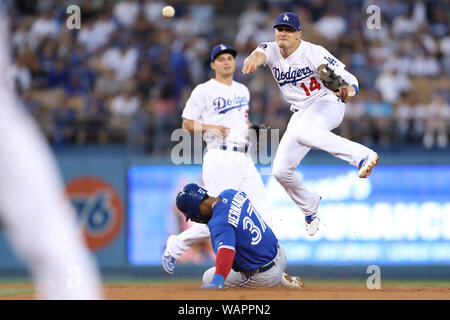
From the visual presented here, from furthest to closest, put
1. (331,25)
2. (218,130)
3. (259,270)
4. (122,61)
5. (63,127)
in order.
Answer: (331,25) → (122,61) → (63,127) → (218,130) → (259,270)

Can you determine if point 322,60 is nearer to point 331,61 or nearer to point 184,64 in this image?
point 331,61

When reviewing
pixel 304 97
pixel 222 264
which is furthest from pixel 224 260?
pixel 304 97

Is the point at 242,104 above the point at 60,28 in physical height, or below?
below

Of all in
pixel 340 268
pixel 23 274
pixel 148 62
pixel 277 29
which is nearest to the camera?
pixel 277 29

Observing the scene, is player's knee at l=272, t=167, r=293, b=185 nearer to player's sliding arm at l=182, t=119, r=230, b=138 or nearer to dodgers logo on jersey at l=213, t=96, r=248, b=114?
player's sliding arm at l=182, t=119, r=230, b=138
